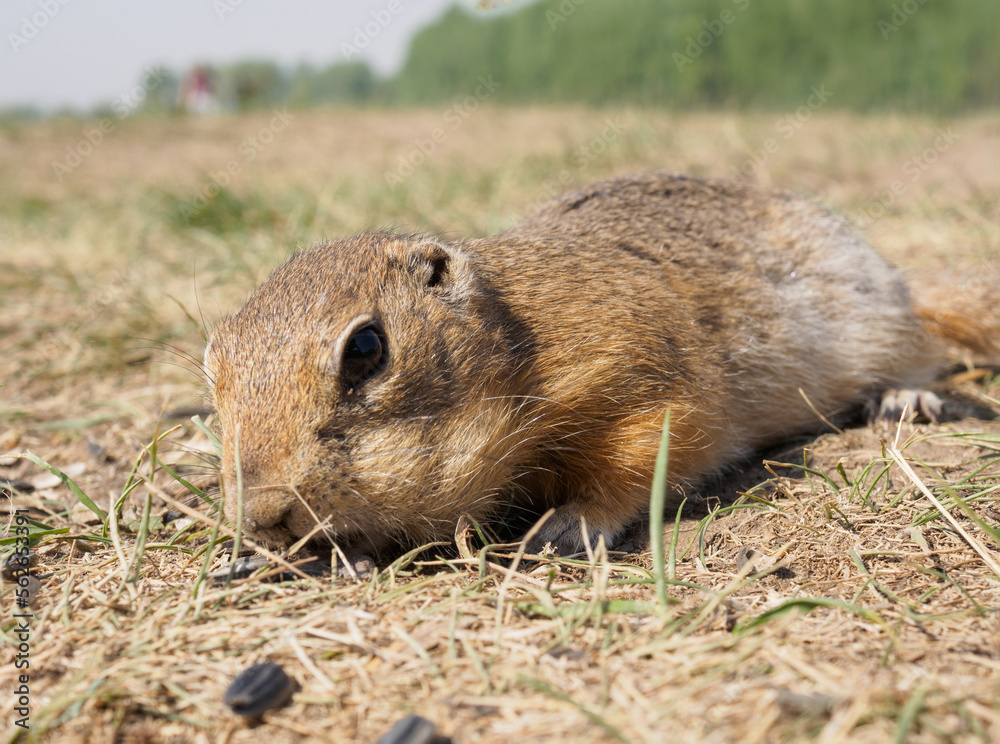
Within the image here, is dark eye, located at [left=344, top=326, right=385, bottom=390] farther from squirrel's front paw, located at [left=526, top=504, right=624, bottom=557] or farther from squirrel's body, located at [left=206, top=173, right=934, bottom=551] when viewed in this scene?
squirrel's front paw, located at [left=526, top=504, right=624, bottom=557]

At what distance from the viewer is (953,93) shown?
20.6 metres

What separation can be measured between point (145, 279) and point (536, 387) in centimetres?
567
